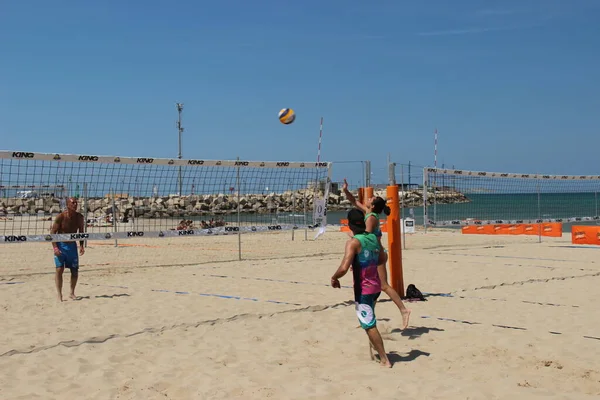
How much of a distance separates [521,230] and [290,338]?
16.7m

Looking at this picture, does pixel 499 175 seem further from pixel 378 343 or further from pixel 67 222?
pixel 378 343

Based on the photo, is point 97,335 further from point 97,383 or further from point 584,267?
point 584,267

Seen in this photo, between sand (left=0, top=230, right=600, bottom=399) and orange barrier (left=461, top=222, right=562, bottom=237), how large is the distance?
9.95 meters

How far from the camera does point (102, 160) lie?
10.7 m

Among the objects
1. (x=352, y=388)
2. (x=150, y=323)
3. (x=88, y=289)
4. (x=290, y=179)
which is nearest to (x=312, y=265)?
(x=290, y=179)

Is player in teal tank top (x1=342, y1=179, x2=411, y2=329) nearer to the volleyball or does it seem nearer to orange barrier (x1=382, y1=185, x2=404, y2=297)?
orange barrier (x1=382, y1=185, x2=404, y2=297)

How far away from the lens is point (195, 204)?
30.6 meters

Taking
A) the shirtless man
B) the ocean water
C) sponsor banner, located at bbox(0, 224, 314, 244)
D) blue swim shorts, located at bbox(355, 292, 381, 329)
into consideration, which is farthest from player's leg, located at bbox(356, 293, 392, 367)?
the ocean water

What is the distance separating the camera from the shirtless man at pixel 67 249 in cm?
733

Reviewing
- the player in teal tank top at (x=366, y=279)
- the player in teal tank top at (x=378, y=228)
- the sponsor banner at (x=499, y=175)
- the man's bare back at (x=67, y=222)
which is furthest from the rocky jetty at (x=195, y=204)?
the player in teal tank top at (x=366, y=279)

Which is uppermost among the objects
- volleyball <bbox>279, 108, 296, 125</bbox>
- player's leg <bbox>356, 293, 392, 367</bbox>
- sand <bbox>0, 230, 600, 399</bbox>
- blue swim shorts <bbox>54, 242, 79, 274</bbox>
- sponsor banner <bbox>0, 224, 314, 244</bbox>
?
volleyball <bbox>279, 108, 296, 125</bbox>

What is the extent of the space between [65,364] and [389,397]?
8.12 ft

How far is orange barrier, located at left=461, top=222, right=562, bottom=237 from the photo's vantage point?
19.3 meters

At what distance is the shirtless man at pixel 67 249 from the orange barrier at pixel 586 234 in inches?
487
